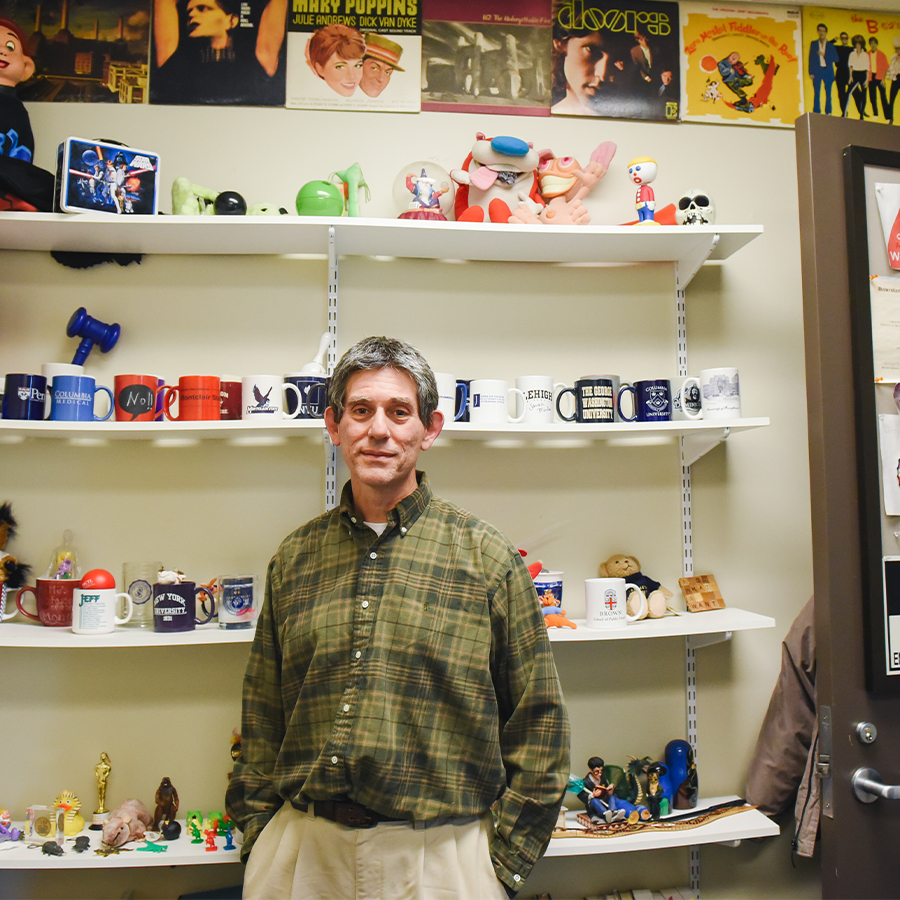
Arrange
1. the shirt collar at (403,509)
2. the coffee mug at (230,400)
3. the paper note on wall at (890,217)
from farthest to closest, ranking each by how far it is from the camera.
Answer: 1. the coffee mug at (230,400)
2. the paper note on wall at (890,217)
3. the shirt collar at (403,509)

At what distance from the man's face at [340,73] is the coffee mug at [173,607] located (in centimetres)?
139

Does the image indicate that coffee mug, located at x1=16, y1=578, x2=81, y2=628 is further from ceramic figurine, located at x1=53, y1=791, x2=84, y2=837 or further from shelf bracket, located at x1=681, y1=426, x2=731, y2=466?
shelf bracket, located at x1=681, y1=426, x2=731, y2=466

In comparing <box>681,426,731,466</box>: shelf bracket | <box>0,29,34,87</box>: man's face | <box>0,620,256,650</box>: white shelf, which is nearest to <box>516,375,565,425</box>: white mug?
<box>681,426,731,466</box>: shelf bracket

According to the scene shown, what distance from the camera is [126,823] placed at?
154 centimetres

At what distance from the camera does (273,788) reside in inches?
51.4

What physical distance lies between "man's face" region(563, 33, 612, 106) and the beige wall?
95mm

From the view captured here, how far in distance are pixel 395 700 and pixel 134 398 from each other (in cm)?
94

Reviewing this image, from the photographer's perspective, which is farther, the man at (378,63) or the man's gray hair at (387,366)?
the man at (378,63)

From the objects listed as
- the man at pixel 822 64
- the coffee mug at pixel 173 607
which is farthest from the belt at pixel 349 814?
the man at pixel 822 64

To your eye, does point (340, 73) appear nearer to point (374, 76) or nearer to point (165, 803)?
point (374, 76)

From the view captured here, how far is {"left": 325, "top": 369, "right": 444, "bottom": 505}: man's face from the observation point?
125cm

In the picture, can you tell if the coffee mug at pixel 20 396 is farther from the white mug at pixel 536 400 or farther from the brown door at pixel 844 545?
the brown door at pixel 844 545

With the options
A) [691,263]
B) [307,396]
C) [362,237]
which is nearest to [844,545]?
[691,263]

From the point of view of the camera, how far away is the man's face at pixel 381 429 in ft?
4.10
